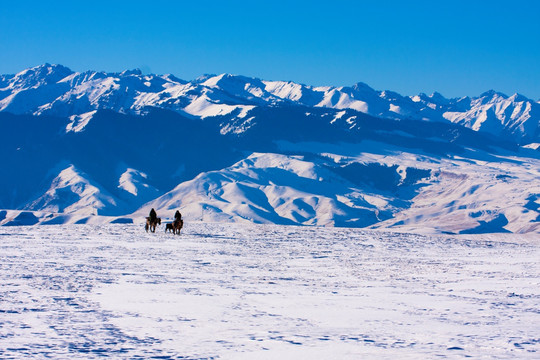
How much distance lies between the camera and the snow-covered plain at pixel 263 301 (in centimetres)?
1446

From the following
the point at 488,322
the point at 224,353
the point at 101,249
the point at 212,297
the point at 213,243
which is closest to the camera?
the point at 224,353

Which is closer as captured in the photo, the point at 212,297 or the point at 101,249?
the point at 212,297

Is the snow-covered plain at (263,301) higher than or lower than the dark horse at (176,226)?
lower

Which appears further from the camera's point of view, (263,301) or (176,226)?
(176,226)

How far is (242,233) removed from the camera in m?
43.6

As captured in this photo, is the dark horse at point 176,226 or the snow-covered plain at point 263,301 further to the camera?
the dark horse at point 176,226

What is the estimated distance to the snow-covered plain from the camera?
47.4 ft

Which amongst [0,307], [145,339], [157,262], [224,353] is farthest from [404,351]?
[157,262]

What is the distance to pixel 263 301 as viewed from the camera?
19.6m

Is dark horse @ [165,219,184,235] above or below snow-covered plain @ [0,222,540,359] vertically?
above

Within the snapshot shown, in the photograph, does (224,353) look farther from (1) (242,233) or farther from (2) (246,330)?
(1) (242,233)

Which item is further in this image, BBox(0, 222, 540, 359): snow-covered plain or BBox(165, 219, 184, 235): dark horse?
BBox(165, 219, 184, 235): dark horse

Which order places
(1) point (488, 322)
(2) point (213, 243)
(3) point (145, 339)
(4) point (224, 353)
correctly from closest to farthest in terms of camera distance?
(4) point (224, 353) → (3) point (145, 339) → (1) point (488, 322) → (2) point (213, 243)

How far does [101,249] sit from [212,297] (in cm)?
1414
